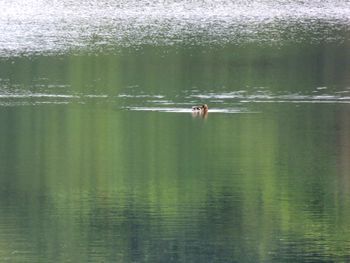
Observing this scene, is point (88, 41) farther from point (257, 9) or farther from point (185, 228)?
point (185, 228)

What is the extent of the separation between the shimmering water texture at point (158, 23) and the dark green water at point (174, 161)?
25.9ft

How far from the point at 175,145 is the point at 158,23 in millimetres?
36306

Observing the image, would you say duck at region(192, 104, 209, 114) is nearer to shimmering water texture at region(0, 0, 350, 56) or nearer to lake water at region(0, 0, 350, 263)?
lake water at region(0, 0, 350, 263)

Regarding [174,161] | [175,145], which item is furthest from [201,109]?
[174,161]

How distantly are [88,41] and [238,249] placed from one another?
40104 millimetres

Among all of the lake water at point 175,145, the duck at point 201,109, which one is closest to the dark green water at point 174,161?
the lake water at point 175,145

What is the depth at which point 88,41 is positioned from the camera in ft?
221

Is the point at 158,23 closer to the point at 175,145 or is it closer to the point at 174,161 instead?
the point at 175,145

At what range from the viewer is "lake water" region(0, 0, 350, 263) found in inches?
1149

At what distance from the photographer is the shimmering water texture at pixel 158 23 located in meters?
66.4

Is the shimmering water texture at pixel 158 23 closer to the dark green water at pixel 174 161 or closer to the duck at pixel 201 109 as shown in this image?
the dark green water at pixel 174 161

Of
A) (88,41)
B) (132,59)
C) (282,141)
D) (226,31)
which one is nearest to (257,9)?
(226,31)

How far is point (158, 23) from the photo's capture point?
75.3 metres

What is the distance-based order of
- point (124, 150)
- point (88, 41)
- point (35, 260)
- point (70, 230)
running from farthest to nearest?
point (88, 41)
point (124, 150)
point (70, 230)
point (35, 260)
